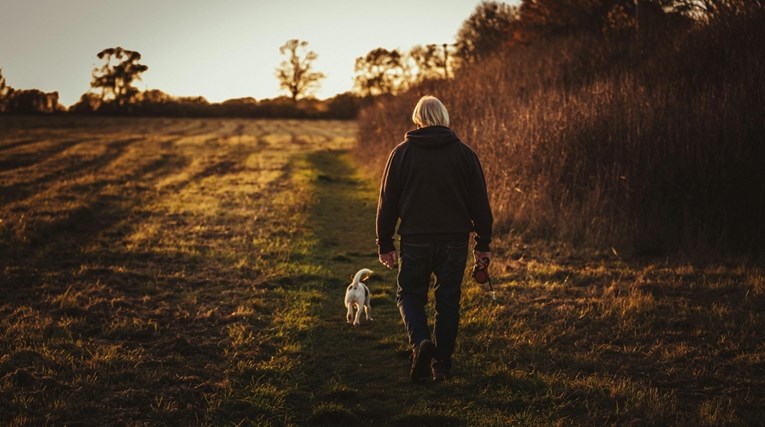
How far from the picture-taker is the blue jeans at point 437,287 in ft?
15.3

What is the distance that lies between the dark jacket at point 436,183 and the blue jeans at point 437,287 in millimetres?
102

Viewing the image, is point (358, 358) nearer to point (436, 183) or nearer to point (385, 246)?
point (385, 246)

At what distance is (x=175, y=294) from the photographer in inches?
294

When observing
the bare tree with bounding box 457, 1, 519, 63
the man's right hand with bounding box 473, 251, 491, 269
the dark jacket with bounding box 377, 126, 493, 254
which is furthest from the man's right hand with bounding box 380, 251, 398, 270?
the bare tree with bounding box 457, 1, 519, 63

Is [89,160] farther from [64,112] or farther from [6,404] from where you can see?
[64,112]

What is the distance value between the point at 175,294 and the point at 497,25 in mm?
27553

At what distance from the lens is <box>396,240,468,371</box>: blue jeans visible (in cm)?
465

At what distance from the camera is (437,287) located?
477 centimetres

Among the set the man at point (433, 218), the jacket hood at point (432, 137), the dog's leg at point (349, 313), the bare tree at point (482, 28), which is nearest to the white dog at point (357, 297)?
the dog's leg at point (349, 313)

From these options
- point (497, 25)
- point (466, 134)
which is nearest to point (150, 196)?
point (466, 134)

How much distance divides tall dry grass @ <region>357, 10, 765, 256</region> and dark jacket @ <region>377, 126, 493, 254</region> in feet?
16.8

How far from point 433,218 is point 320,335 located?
2236 mm

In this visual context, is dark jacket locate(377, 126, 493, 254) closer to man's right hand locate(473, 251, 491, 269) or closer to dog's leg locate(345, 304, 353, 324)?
man's right hand locate(473, 251, 491, 269)

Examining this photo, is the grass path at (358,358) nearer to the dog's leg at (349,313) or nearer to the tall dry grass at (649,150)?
the dog's leg at (349,313)
